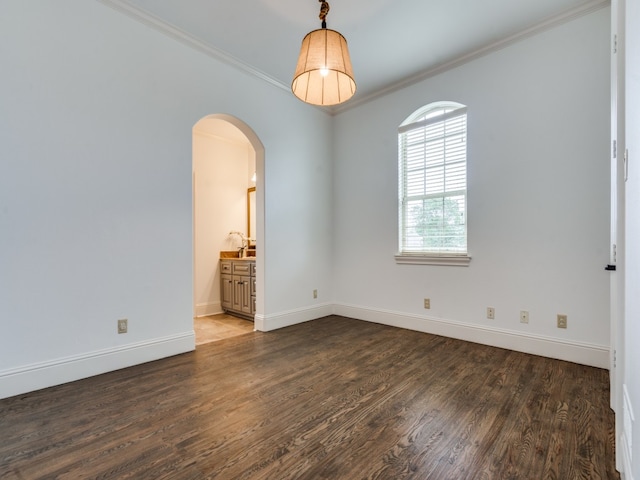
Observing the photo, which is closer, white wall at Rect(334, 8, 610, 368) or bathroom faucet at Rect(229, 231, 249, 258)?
white wall at Rect(334, 8, 610, 368)

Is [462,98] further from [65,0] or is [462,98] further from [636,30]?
[65,0]

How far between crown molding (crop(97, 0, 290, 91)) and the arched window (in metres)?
1.81

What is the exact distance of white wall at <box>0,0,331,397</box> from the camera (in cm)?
216

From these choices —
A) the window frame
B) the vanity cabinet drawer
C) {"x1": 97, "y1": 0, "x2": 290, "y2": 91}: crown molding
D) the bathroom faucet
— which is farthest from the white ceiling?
the bathroom faucet

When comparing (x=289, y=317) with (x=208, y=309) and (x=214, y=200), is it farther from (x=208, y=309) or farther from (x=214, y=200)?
(x=214, y=200)

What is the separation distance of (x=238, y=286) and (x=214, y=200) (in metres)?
1.40

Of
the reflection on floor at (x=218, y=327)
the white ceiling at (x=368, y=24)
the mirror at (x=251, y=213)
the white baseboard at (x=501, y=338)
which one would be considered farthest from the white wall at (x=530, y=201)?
the mirror at (x=251, y=213)

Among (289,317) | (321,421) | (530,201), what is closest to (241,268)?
(289,317)

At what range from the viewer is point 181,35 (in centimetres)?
293

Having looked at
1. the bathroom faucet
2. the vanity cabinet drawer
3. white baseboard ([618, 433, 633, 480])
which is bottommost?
white baseboard ([618, 433, 633, 480])

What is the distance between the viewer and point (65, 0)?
7.73 feet

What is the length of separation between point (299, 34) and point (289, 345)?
2985mm

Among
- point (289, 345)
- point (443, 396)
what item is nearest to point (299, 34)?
point (289, 345)

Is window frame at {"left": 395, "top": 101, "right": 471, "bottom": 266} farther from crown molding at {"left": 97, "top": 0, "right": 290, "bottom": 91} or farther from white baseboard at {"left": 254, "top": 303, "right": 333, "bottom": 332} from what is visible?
crown molding at {"left": 97, "top": 0, "right": 290, "bottom": 91}
